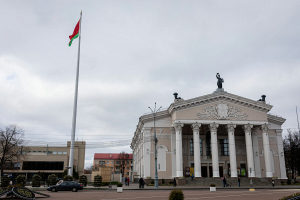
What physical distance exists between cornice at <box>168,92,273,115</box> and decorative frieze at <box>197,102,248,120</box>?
1.03 m

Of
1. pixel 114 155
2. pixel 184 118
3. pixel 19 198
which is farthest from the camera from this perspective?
pixel 114 155

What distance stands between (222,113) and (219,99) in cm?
239

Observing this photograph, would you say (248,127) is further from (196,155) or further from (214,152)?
(196,155)

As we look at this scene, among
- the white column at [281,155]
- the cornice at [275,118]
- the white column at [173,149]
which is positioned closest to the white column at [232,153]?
the white column at [173,149]

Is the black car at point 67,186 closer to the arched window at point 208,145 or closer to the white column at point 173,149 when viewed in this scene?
the white column at point 173,149

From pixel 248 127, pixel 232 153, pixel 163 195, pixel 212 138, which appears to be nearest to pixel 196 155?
pixel 212 138

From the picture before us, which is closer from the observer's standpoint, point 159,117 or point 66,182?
point 66,182

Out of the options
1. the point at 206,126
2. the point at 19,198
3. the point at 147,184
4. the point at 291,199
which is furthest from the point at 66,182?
the point at 206,126

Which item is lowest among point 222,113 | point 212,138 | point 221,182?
point 221,182

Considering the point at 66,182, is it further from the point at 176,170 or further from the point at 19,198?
the point at 176,170

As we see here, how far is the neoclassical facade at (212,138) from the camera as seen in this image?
43.1 meters

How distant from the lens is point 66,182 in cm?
2916

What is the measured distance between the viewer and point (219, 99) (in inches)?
1767

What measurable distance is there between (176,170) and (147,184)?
5087 millimetres
